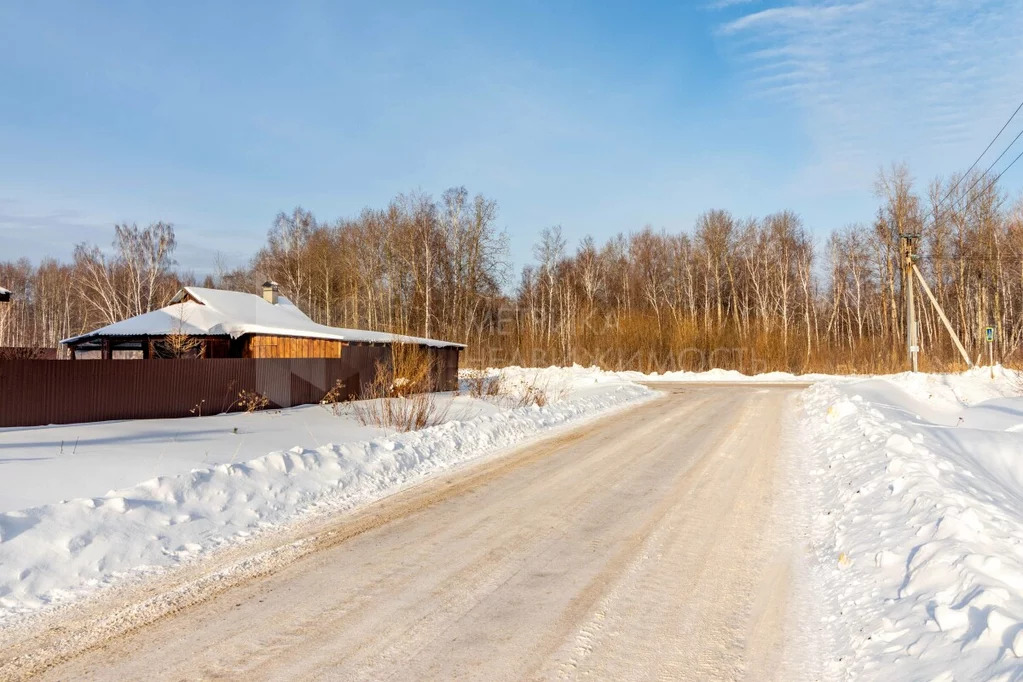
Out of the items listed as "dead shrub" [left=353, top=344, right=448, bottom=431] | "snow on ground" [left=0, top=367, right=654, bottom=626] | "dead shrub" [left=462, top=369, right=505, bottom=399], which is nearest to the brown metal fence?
"snow on ground" [left=0, top=367, right=654, bottom=626]

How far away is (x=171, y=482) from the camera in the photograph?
7.12 m

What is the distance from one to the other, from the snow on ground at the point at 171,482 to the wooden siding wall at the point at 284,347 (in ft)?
32.5

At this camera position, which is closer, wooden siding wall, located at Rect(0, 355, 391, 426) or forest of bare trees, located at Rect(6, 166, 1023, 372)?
wooden siding wall, located at Rect(0, 355, 391, 426)

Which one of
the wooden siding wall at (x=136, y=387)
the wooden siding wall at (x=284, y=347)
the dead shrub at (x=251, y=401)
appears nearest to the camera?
the wooden siding wall at (x=136, y=387)

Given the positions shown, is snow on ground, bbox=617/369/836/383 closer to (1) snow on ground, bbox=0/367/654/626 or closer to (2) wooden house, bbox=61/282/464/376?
(2) wooden house, bbox=61/282/464/376

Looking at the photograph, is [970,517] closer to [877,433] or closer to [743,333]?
[877,433]

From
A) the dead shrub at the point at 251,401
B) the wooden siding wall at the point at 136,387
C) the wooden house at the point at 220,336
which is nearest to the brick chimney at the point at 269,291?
the wooden house at the point at 220,336

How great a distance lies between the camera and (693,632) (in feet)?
13.2

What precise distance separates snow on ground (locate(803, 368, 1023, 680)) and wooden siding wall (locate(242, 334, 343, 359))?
19604 millimetres

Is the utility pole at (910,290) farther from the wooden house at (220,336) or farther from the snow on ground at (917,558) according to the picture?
the wooden house at (220,336)

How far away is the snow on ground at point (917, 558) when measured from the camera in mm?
3467

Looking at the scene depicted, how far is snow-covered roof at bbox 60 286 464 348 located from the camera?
2302cm

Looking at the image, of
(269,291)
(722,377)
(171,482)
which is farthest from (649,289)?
(171,482)

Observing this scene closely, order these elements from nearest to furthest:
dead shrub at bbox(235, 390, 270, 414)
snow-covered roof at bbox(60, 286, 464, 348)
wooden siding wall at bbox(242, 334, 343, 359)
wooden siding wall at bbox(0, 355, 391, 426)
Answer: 1. wooden siding wall at bbox(0, 355, 391, 426)
2. dead shrub at bbox(235, 390, 270, 414)
3. snow-covered roof at bbox(60, 286, 464, 348)
4. wooden siding wall at bbox(242, 334, 343, 359)
